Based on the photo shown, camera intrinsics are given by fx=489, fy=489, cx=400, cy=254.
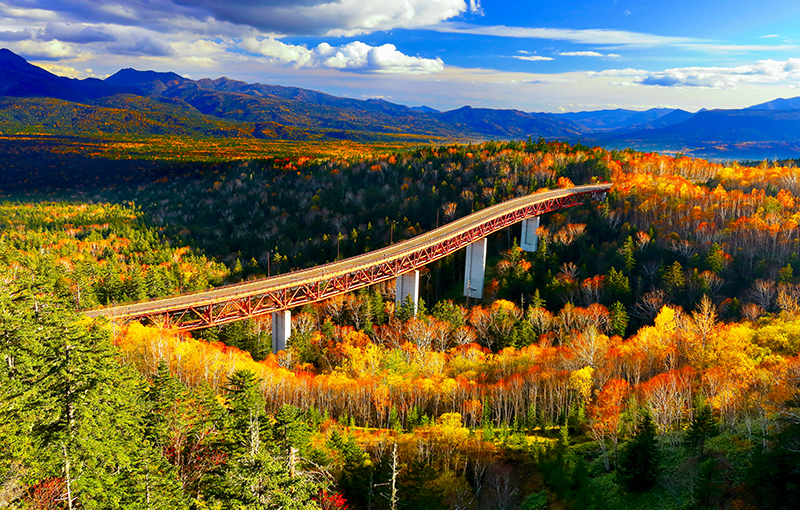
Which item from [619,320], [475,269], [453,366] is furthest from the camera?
[475,269]

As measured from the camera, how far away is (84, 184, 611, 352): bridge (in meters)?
54.8

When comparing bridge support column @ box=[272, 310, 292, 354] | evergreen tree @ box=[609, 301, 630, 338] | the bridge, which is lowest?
bridge support column @ box=[272, 310, 292, 354]

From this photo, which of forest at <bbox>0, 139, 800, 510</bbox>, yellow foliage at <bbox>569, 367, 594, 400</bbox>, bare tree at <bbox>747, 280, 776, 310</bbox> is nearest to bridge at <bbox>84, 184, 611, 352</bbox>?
forest at <bbox>0, 139, 800, 510</bbox>

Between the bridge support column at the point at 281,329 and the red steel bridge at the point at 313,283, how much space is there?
1861 millimetres

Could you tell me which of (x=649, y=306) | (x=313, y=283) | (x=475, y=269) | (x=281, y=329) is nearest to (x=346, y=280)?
(x=313, y=283)

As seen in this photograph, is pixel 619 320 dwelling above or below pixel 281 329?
above

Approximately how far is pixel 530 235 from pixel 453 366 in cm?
5004

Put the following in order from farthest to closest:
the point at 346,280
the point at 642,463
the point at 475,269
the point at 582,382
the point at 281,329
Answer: the point at 475,269 → the point at 346,280 → the point at 281,329 → the point at 582,382 → the point at 642,463

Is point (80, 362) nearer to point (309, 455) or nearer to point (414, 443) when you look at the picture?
point (309, 455)

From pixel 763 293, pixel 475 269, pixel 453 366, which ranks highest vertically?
pixel 763 293

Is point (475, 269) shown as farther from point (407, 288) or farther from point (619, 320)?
point (619, 320)

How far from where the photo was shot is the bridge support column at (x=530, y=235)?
322ft

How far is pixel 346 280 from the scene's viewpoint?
67562mm

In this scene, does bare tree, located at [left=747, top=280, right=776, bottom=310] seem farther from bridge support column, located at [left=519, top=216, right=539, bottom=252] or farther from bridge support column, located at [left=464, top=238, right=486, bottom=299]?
bridge support column, located at [left=464, top=238, right=486, bottom=299]
